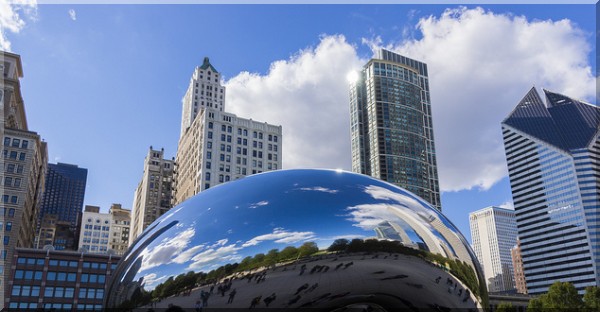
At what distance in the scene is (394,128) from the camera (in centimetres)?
13650

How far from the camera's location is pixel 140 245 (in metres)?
3.91

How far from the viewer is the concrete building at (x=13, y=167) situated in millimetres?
64938

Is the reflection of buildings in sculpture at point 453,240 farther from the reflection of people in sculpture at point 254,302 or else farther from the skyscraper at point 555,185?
the skyscraper at point 555,185

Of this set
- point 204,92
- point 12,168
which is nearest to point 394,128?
point 204,92

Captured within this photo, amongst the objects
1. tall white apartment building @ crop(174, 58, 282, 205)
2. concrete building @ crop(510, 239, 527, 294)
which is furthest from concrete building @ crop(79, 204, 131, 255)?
concrete building @ crop(510, 239, 527, 294)

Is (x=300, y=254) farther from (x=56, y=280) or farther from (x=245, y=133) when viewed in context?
(x=245, y=133)

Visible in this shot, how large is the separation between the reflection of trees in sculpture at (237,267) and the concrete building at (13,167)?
219 feet

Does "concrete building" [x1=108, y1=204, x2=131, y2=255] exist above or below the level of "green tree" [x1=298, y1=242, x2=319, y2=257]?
above

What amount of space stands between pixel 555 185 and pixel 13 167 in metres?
145

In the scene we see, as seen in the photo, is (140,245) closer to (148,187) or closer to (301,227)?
(301,227)

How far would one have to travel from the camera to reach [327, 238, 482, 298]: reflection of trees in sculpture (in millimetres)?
3484

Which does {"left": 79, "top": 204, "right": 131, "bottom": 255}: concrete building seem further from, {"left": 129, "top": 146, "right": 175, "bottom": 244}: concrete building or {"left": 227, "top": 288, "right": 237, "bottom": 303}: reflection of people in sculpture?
{"left": 227, "top": 288, "right": 237, "bottom": 303}: reflection of people in sculpture

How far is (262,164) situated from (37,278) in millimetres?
34122

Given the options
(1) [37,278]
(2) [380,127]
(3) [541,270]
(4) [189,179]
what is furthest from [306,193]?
(3) [541,270]
